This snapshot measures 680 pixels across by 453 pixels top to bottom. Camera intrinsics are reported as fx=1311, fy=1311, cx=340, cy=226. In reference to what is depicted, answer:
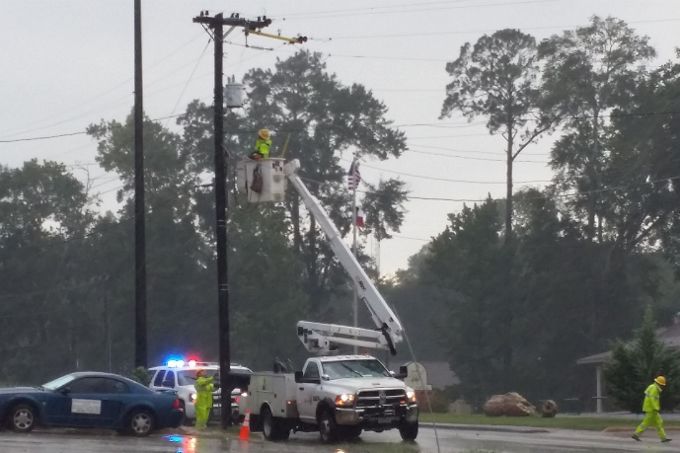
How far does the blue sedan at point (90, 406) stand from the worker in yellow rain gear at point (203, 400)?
2743 millimetres

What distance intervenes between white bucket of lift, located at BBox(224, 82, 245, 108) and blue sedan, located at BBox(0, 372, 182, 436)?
7.60 meters

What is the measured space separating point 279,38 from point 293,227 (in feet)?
174

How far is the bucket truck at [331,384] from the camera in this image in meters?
25.7

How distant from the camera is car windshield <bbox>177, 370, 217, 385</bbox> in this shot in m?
34.5

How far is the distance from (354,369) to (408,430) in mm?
1779

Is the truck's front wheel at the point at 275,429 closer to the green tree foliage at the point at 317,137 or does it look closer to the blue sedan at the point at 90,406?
the blue sedan at the point at 90,406

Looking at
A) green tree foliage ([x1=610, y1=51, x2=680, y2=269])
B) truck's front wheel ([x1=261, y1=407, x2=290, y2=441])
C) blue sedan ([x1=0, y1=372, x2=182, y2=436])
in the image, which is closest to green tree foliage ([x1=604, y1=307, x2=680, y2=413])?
truck's front wheel ([x1=261, y1=407, x2=290, y2=441])

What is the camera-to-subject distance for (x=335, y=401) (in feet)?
84.4

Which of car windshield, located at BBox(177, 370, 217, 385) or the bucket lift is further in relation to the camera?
car windshield, located at BBox(177, 370, 217, 385)

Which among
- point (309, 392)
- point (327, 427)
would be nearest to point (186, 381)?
point (309, 392)

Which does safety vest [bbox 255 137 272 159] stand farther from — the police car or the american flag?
the american flag

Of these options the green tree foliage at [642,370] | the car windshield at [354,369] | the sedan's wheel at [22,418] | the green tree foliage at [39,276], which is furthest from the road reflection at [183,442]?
the green tree foliage at [39,276]

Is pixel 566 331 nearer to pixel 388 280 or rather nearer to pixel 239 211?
pixel 239 211

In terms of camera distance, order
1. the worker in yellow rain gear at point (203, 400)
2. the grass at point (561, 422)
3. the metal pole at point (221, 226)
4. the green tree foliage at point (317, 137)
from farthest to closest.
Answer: the green tree foliage at point (317, 137) → the grass at point (561, 422) → the metal pole at point (221, 226) → the worker in yellow rain gear at point (203, 400)
